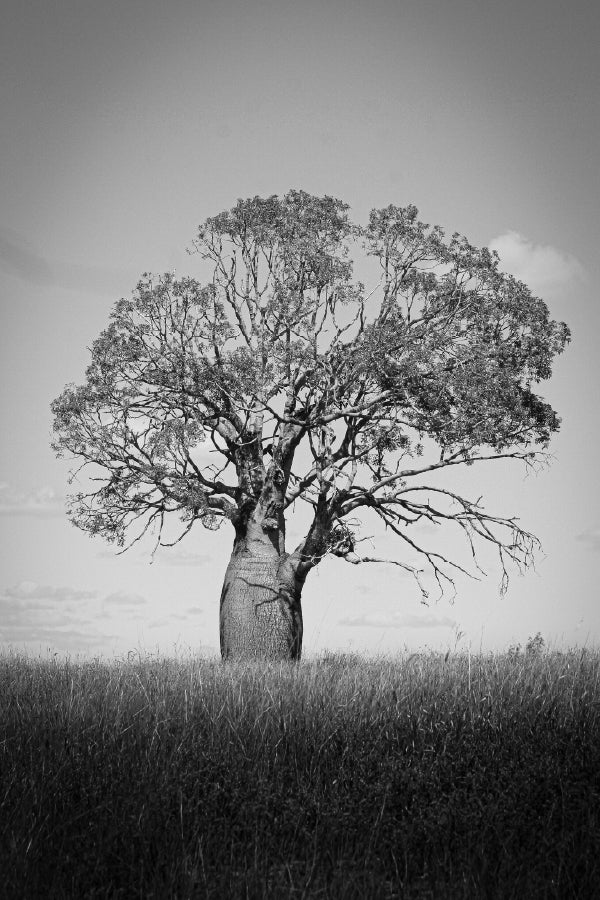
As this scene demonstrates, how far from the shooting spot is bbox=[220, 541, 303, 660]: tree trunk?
18484 millimetres

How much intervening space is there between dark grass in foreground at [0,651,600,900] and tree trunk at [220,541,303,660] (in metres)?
7.93

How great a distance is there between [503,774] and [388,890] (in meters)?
2.15

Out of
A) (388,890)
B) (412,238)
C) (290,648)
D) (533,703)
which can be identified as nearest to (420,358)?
(412,238)

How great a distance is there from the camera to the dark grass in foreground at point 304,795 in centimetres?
564

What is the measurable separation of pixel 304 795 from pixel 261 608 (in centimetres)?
1189

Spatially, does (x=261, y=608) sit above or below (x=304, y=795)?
above

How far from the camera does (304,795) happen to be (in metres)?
6.86

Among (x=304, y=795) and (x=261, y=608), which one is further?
(x=261, y=608)

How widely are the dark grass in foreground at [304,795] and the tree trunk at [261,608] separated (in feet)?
26.0

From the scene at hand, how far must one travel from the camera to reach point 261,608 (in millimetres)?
18688

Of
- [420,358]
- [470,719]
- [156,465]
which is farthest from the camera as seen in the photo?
[156,465]

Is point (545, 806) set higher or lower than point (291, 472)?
lower

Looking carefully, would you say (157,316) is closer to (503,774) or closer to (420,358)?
(420,358)

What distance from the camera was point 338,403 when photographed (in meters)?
18.5
